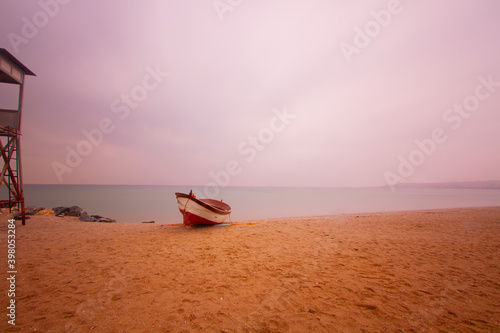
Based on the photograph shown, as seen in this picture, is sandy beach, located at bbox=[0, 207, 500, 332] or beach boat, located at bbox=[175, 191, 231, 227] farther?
beach boat, located at bbox=[175, 191, 231, 227]

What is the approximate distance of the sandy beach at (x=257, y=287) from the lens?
3061mm

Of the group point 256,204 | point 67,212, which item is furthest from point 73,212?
point 256,204

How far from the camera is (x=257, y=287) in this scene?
4.12 m

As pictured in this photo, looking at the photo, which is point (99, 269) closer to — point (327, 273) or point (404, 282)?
point (327, 273)

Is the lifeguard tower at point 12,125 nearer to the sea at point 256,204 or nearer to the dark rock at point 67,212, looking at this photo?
the dark rock at point 67,212

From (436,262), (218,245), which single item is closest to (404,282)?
(436,262)

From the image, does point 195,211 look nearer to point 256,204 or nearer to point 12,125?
point 12,125

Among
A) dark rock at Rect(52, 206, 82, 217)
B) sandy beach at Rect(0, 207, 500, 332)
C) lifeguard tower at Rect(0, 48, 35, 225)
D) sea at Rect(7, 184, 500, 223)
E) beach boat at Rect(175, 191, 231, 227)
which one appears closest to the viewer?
sandy beach at Rect(0, 207, 500, 332)

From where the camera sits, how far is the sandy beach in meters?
3.06

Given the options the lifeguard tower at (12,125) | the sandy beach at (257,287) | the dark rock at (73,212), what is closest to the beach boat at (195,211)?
the sandy beach at (257,287)

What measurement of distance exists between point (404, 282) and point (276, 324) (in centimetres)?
→ 333

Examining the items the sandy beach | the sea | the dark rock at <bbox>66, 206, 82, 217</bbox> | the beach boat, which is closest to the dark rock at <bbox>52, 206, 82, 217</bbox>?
the dark rock at <bbox>66, 206, 82, 217</bbox>

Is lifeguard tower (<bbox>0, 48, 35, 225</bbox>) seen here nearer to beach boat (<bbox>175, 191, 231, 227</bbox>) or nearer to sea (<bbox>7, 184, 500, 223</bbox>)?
beach boat (<bbox>175, 191, 231, 227</bbox>)

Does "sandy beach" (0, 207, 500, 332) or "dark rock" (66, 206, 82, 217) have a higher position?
"dark rock" (66, 206, 82, 217)
